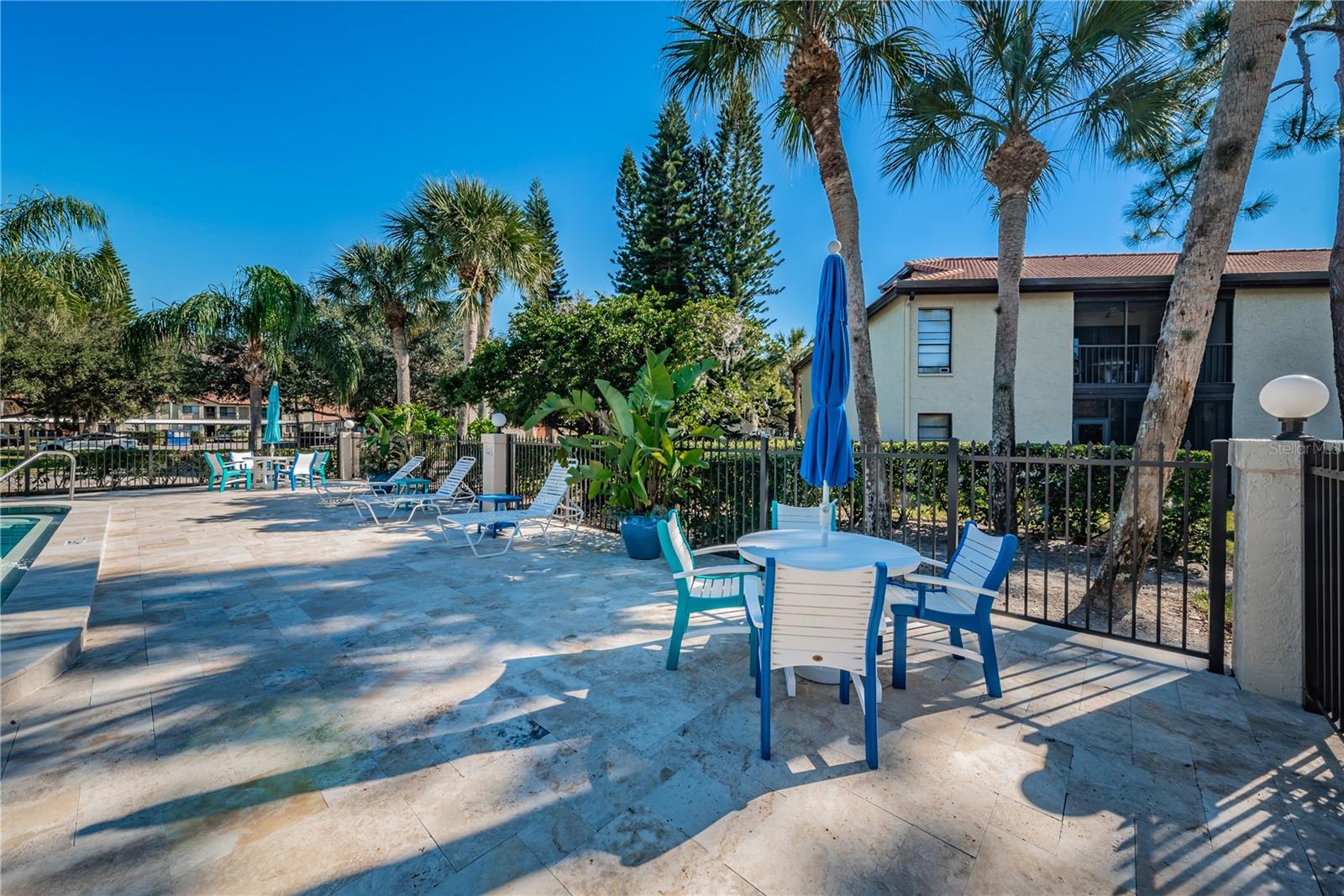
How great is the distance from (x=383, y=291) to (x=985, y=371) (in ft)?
61.8

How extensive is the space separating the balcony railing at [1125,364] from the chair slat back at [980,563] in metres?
14.9

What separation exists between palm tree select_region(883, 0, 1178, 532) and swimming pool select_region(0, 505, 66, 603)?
1132 cm

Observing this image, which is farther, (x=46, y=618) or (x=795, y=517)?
(x=795, y=517)

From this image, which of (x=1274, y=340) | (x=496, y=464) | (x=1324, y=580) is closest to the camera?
(x=1324, y=580)

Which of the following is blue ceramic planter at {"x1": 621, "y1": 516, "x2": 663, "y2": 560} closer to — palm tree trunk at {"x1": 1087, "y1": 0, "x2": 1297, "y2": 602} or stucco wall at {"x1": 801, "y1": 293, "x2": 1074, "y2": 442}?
palm tree trunk at {"x1": 1087, "y1": 0, "x2": 1297, "y2": 602}

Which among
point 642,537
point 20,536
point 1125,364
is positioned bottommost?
point 20,536

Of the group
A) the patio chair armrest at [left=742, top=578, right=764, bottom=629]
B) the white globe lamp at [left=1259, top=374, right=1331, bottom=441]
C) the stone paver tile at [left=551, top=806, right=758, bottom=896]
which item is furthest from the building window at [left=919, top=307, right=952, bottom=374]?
the stone paver tile at [left=551, top=806, right=758, bottom=896]

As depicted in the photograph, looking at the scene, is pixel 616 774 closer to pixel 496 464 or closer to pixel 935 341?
pixel 496 464

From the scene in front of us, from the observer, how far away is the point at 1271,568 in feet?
11.2

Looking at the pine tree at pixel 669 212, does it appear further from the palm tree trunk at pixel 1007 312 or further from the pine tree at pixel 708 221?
the palm tree trunk at pixel 1007 312

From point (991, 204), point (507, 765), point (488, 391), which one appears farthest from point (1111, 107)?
point (488, 391)

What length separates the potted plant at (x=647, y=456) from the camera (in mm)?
7016

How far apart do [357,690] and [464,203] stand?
48.3 ft

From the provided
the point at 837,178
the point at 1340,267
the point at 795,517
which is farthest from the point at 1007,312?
the point at 795,517
